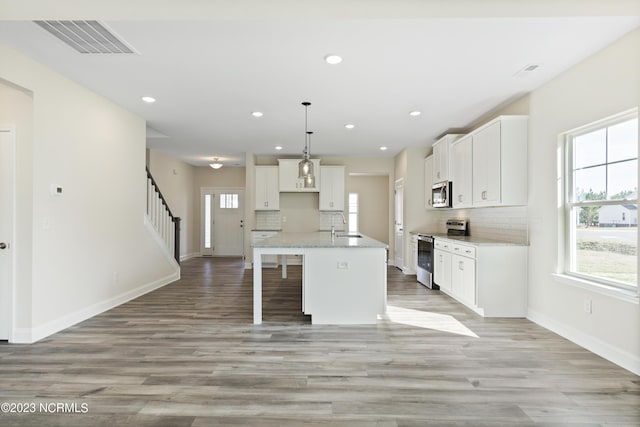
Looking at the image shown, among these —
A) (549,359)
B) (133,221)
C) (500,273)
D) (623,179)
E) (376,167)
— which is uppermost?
(376,167)

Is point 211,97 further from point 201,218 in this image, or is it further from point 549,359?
point 201,218

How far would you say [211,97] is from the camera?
14.3ft

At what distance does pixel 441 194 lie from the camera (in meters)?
6.20

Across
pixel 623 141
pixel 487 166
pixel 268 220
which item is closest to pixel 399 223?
pixel 268 220

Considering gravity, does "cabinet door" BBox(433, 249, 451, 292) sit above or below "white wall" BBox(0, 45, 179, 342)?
below

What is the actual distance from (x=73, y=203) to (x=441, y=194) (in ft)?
17.3

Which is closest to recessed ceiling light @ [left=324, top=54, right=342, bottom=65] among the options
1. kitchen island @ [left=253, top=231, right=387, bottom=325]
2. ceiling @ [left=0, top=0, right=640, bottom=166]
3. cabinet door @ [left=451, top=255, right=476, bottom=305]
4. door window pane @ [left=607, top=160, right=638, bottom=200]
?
ceiling @ [left=0, top=0, right=640, bottom=166]

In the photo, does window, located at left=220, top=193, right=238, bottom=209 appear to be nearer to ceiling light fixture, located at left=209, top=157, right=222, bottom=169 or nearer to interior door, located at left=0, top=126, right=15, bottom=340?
ceiling light fixture, located at left=209, top=157, right=222, bottom=169

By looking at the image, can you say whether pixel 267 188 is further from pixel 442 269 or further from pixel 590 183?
pixel 590 183

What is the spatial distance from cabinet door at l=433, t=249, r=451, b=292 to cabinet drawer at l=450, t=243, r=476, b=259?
23 centimetres

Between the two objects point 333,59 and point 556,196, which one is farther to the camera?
point 556,196

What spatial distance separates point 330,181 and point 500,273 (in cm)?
476

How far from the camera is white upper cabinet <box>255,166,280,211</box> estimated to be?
328 inches

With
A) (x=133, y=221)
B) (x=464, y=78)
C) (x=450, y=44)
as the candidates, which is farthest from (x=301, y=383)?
(x=133, y=221)
